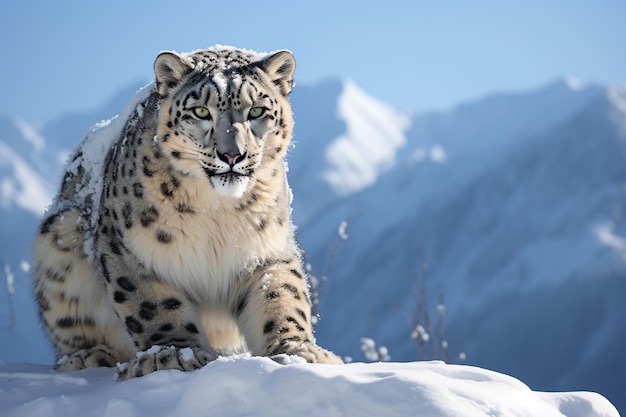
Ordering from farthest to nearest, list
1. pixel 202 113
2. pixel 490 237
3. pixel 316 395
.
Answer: pixel 490 237, pixel 202 113, pixel 316 395

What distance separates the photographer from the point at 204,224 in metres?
5.42

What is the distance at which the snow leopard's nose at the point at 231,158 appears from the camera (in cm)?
491

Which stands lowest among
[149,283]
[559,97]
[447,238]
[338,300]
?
[149,283]

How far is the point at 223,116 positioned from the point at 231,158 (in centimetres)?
26

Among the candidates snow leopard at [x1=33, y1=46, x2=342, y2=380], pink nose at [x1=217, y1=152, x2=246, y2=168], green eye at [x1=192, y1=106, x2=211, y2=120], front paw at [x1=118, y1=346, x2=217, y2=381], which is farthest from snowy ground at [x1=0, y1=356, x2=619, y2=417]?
green eye at [x1=192, y1=106, x2=211, y2=120]

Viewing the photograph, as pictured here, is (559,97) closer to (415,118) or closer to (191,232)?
(415,118)

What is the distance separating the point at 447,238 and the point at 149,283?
97.2m

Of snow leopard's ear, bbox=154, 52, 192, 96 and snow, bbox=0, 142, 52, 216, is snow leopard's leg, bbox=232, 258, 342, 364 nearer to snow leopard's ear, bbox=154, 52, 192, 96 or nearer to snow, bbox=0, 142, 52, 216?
snow leopard's ear, bbox=154, 52, 192, 96

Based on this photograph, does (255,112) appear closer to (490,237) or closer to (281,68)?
(281,68)

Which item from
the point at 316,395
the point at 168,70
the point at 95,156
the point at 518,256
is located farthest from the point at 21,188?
the point at 316,395

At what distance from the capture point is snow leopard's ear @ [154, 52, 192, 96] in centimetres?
535

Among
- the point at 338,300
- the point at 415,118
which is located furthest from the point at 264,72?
the point at 415,118

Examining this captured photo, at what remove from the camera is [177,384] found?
14.2 ft

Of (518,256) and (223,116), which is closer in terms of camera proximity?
(223,116)
